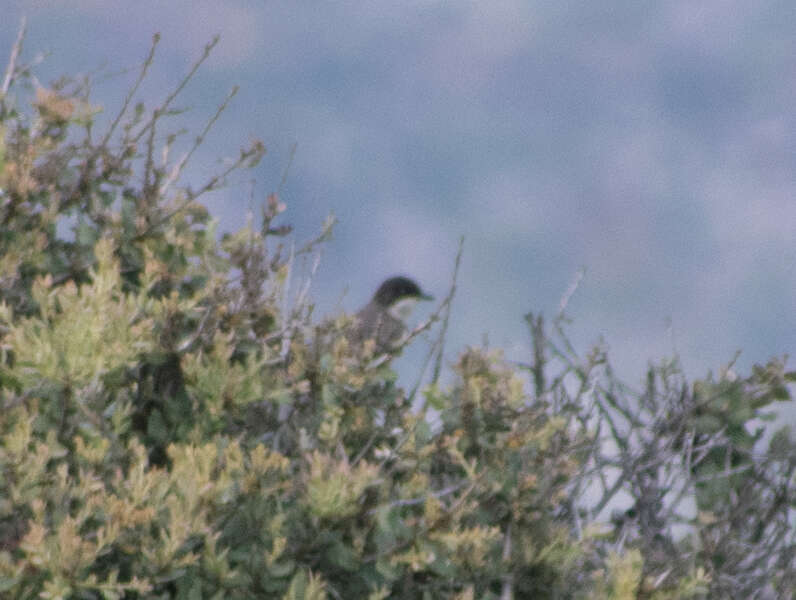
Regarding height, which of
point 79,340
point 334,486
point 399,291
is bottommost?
point 334,486

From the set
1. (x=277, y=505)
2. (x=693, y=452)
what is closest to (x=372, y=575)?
(x=277, y=505)

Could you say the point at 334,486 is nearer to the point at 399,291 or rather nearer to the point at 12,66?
the point at 12,66

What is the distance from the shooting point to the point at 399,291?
13492mm

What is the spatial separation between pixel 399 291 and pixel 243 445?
9.36 metres

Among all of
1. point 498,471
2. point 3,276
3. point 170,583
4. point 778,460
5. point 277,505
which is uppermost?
point 778,460

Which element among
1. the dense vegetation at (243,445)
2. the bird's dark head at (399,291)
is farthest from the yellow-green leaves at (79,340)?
the bird's dark head at (399,291)

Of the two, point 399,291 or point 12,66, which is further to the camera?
point 399,291

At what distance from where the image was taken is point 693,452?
6074 mm

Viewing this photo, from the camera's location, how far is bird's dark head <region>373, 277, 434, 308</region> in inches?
528

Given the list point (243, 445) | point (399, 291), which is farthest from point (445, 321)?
point (399, 291)

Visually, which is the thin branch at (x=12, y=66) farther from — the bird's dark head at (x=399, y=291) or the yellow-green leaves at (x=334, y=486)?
the bird's dark head at (x=399, y=291)

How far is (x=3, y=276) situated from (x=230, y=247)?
0.96 meters

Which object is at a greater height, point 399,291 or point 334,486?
point 399,291

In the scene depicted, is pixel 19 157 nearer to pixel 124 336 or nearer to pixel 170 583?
pixel 124 336
